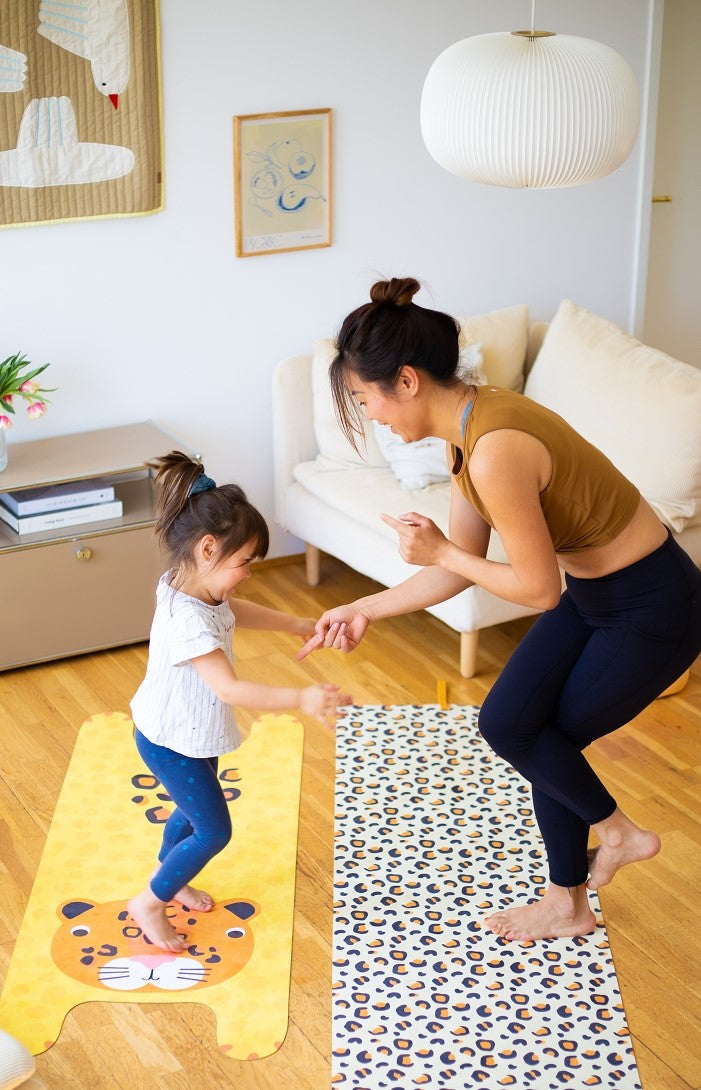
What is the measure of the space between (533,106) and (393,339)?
881 millimetres

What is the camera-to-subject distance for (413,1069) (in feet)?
7.12

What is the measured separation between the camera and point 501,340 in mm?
3951

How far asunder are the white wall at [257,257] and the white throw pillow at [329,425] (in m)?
0.20

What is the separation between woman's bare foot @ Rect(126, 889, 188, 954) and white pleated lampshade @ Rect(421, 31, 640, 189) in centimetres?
169

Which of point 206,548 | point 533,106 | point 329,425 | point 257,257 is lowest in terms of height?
point 329,425

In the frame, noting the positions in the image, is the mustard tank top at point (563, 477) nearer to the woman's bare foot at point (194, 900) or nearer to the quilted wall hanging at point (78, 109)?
the woman's bare foot at point (194, 900)

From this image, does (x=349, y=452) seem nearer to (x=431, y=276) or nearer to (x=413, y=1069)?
(x=431, y=276)

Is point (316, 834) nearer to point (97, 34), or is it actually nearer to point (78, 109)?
point (78, 109)

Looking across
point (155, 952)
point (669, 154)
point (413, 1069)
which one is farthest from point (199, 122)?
point (413, 1069)

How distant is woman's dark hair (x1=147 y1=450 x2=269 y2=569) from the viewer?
215 centimetres

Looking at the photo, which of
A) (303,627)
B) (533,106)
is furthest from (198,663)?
(533,106)

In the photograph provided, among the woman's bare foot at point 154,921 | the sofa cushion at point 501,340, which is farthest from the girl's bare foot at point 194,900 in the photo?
the sofa cushion at point 501,340

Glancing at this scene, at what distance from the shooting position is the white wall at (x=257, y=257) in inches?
144

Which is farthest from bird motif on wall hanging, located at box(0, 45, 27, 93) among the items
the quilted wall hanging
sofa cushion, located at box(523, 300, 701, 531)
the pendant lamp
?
sofa cushion, located at box(523, 300, 701, 531)
